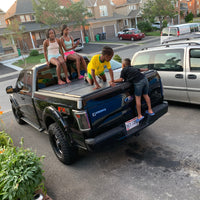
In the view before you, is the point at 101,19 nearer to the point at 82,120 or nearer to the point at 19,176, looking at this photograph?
the point at 82,120

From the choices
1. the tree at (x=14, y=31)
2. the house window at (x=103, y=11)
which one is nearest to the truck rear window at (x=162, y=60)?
the tree at (x=14, y=31)

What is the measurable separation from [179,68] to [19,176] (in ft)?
15.3

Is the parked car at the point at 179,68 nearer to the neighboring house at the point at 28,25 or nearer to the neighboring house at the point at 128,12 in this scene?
the neighboring house at the point at 28,25

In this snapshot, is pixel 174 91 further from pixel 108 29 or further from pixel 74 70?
pixel 108 29

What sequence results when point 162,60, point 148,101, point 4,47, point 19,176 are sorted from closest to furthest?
point 19,176
point 148,101
point 162,60
point 4,47

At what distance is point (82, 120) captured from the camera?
3.33 m

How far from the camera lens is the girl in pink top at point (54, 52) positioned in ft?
16.7

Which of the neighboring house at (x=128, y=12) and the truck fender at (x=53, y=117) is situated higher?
the neighboring house at (x=128, y=12)

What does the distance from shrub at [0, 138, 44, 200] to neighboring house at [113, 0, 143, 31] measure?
44287 mm

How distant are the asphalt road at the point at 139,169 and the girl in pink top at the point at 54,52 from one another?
185 centimetres

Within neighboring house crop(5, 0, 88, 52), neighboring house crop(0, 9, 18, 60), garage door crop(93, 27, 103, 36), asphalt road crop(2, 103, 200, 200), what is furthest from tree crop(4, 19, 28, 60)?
asphalt road crop(2, 103, 200, 200)

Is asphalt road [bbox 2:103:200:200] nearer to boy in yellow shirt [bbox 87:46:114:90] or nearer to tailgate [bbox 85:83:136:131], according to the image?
tailgate [bbox 85:83:136:131]

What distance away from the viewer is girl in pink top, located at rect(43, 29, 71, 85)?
16.7 feet

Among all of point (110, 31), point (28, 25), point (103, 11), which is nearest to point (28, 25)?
point (28, 25)
